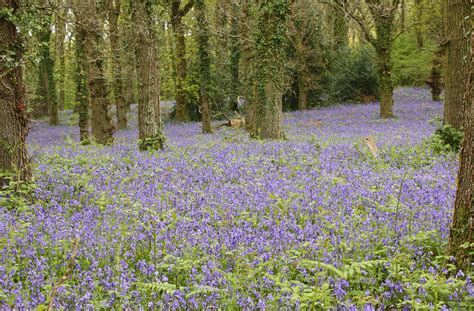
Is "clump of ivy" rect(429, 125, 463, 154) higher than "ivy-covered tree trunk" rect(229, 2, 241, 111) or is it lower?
lower

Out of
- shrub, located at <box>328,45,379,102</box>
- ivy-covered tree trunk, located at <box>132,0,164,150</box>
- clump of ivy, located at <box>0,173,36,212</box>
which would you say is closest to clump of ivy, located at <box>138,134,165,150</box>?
ivy-covered tree trunk, located at <box>132,0,164,150</box>

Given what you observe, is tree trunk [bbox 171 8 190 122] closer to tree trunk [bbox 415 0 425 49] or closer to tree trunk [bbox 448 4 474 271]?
tree trunk [bbox 415 0 425 49]

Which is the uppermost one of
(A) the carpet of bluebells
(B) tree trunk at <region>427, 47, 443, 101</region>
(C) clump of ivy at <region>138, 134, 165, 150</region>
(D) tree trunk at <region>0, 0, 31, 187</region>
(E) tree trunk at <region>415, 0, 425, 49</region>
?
(E) tree trunk at <region>415, 0, 425, 49</region>

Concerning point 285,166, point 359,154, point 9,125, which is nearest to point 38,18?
point 9,125

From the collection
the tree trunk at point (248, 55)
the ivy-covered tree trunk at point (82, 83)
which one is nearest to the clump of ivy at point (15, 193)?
the ivy-covered tree trunk at point (82, 83)

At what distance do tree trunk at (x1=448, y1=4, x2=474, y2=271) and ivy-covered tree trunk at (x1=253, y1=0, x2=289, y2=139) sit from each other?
1071cm

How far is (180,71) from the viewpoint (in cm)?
3109

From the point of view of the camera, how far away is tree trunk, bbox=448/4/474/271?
4020 millimetres

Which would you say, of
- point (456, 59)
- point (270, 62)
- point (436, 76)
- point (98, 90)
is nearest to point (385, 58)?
point (436, 76)

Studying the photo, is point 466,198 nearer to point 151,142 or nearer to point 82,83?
point 151,142

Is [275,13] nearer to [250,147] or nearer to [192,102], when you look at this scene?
[250,147]

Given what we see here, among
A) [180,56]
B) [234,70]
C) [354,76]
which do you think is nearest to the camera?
[180,56]

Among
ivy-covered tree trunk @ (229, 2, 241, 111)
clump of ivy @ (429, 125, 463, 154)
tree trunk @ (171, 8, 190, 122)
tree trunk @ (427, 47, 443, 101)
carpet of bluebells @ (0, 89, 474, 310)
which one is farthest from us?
tree trunk @ (427, 47, 443, 101)

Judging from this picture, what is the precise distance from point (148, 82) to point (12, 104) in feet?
19.3
